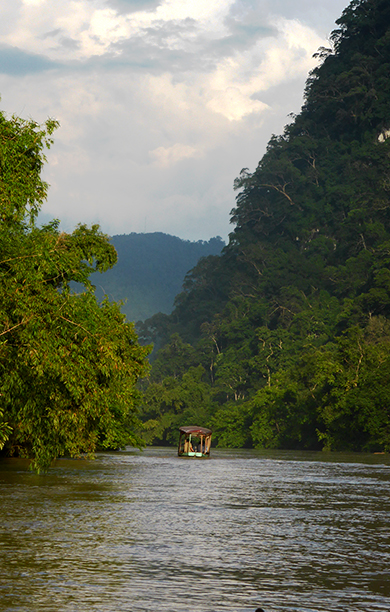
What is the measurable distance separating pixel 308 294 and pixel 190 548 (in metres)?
121

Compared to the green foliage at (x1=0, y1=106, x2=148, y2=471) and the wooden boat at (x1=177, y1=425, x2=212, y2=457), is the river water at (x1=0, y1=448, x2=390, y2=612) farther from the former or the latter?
the wooden boat at (x1=177, y1=425, x2=212, y2=457)

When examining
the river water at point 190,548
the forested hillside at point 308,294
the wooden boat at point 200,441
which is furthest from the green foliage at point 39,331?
the forested hillside at point 308,294

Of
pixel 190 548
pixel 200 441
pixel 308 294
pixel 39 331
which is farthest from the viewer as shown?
pixel 308 294

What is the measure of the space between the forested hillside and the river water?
53756 millimetres

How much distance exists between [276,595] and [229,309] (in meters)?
128

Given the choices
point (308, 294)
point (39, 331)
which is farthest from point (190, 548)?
point (308, 294)

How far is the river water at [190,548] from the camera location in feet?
38.9

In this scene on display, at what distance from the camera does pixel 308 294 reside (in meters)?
137

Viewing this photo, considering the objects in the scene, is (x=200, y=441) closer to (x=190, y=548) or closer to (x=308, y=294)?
(x=190, y=548)

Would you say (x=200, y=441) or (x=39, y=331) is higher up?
A: (x=39, y=331)

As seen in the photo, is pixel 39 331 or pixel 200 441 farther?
pixel 200 441

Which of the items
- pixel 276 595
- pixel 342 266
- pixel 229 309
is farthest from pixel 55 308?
pixel 229 309

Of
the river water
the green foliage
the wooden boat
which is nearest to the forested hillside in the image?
the wooden boat

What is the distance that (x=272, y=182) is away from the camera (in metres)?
161
